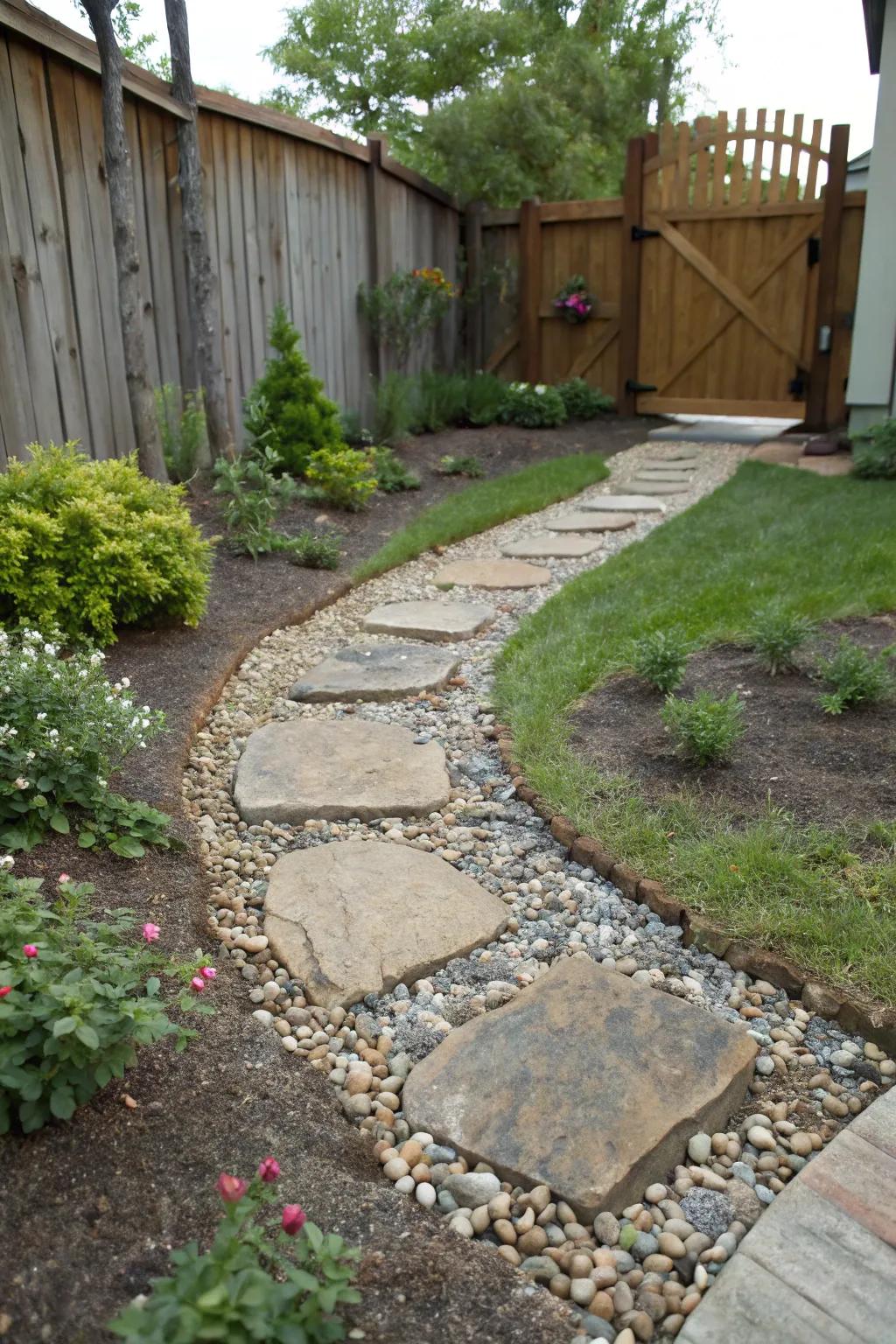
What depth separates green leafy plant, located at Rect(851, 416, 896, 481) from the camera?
646cm

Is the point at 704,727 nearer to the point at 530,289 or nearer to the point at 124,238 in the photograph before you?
the point at 124,238

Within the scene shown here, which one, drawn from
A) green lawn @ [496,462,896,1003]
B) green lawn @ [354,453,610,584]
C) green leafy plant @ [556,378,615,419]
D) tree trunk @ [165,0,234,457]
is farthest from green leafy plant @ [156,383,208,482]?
green leafy plant @ [556,378,615,419]

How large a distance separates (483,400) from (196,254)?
3725 mm

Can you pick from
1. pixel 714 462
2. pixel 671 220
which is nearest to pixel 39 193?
pixel 714 462

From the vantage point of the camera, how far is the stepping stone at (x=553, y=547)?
5203mm

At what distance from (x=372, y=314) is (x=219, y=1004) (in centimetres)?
686

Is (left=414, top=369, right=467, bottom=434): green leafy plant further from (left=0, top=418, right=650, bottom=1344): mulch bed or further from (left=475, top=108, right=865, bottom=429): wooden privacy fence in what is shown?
(left=0, top=418, right=650, bottom=1344): mulch bed

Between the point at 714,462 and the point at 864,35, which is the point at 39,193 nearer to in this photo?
the point at 714,462

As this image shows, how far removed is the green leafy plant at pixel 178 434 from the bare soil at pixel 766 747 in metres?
3.07

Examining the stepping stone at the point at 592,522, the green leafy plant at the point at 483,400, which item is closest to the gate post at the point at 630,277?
the green leafy plant at the point at 483,400

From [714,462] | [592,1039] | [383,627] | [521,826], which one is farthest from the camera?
[714,462]

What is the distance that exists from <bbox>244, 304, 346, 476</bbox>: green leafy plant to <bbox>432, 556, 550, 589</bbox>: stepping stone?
4.90 feet

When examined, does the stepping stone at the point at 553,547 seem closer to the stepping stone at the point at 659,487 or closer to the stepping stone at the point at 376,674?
the stepping stone at the point at 659,487

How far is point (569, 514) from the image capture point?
612cm
